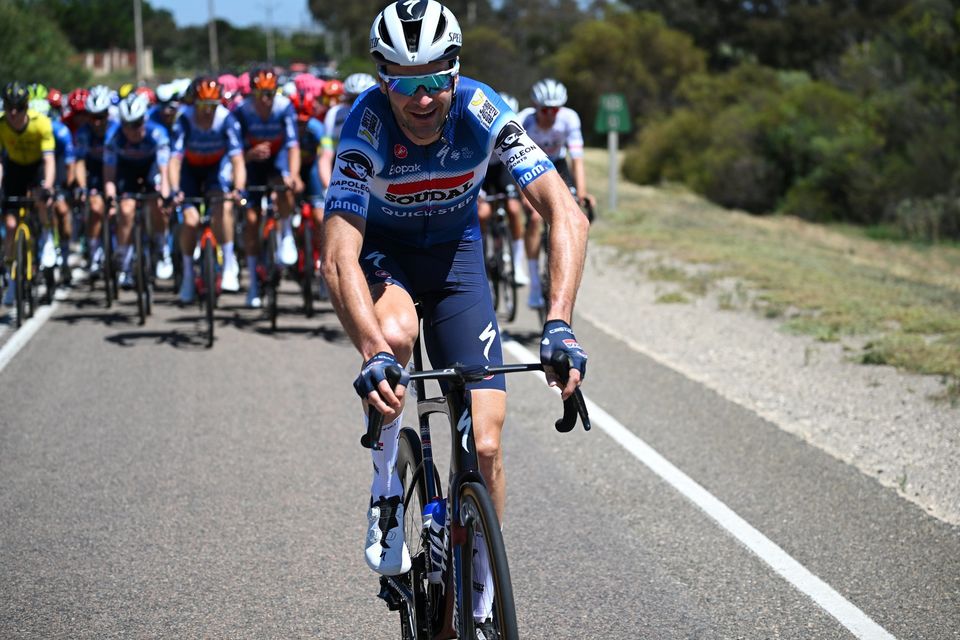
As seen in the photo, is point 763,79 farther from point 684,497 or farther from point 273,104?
point 684,497

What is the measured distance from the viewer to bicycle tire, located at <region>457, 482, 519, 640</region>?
3.56 meters

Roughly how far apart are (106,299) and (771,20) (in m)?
63.1

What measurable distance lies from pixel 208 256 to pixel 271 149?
5.80ft

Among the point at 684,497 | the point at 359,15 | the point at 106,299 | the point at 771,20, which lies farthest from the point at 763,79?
the point at 359,15

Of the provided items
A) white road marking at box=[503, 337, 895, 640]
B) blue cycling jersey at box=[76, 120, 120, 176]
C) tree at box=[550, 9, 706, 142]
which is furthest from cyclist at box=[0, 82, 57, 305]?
tree at box=[550, 9, 706, 142]

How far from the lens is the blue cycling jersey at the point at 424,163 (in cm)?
434

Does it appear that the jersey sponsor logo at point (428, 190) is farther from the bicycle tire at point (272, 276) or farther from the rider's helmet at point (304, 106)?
the rider's helmet at point (304, 106)

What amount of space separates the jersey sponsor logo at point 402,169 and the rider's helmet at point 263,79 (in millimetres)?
8173

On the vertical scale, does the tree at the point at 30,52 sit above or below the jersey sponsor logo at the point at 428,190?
above

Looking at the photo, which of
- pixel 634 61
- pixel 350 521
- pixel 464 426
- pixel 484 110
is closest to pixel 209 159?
pixel 350 521

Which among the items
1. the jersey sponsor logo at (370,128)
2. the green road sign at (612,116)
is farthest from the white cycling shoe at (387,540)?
the green road sign at (612,116)

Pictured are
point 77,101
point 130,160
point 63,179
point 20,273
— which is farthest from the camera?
point 77,101

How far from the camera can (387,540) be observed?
14.4ft

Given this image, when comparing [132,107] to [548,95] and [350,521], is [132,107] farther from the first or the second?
[350,521]
